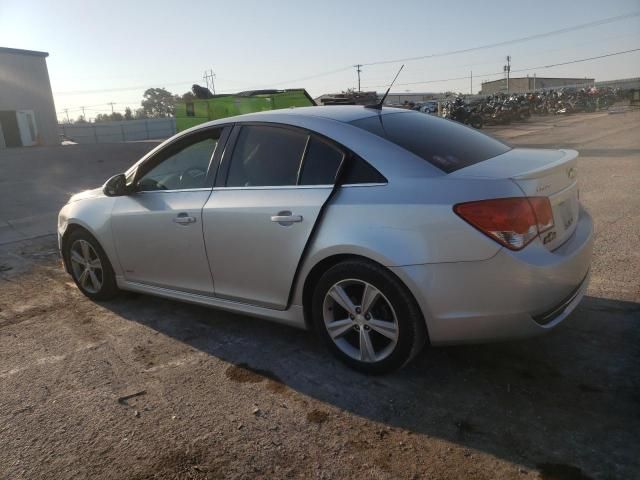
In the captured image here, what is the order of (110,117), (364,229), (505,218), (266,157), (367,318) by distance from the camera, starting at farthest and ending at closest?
(110,117)
(266,157)
(367,318)
(364,229)
(505,218)

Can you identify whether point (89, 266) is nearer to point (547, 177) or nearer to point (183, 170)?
point (183, 170)

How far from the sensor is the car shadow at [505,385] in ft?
7.98

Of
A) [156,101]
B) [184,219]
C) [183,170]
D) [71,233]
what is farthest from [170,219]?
[156,101]

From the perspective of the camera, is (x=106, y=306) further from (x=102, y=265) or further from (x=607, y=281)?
(x=607, y=281)

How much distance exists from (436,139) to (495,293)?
3.72 feet

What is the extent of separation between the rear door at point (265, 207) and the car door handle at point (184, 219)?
0.14 m

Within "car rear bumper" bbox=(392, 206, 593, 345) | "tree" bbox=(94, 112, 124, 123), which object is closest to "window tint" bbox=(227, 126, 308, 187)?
"car rear bumper" bbox=(392, 206, 593, 345)

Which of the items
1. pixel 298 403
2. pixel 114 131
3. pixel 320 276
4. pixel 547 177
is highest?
pixel 114 131

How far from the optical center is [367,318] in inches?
119

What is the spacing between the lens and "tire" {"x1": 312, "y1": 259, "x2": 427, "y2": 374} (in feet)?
9.39

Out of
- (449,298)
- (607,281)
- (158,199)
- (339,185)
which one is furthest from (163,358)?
(607,281)

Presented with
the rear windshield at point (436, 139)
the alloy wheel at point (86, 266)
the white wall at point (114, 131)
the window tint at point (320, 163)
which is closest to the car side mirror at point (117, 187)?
the alloy wheel at point (86, 266)

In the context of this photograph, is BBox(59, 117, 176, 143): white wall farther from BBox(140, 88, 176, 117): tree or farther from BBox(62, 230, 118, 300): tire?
BBox(140, 88, 176, 117): tree

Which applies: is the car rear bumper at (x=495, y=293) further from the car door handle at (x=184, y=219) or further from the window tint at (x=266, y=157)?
the car door handle at (x=184, y=219)
